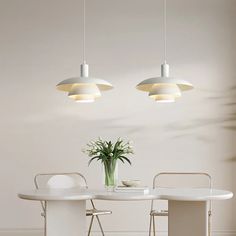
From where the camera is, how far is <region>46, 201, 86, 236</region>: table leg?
4.22 meters

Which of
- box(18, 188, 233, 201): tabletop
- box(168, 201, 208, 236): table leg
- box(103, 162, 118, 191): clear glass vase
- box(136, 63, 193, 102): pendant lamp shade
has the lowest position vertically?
box(168, 201, 208, 236): table leg

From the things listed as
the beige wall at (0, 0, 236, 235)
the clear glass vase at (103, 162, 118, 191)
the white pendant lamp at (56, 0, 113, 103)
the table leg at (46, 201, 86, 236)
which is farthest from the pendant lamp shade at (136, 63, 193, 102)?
the beige wall at (0, 0, 236, 235)

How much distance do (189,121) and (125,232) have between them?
1.49 metres

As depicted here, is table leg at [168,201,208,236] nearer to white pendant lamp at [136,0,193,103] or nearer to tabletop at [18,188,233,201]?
tabletop at [18,188,233,201]

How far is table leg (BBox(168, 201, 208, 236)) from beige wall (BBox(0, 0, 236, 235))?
1.89 meters

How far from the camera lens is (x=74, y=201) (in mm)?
4305

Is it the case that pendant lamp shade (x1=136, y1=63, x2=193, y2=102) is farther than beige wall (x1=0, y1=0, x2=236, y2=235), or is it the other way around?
beige wall (x1=0, y1=0, x2=236, y2=235)

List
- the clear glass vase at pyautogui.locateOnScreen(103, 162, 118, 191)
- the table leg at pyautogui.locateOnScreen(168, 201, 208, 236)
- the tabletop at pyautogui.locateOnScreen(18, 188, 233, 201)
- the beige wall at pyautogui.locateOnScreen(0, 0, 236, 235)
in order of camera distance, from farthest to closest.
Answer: the beige wall at pyautogui.locateOnScreen(0, 0, 236, 235) < the clear glass vase at pyautogui.locateOnScreen(103, 162, 118, 191) < the table leg at pyautogui.locateOnScreen(168, 201, 208, 236) < the tabletop at pyautogui.locateOnScreen(18, 188, 233, 201)

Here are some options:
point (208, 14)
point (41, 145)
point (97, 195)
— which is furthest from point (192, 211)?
point (208, 14)

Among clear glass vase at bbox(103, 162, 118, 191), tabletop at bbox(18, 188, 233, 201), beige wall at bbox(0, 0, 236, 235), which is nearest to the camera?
tabletop at bbox(18, 188, 233, 201)

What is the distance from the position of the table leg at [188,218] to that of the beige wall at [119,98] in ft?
6.21

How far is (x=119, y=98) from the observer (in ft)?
20.6

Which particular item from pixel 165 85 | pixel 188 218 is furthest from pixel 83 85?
pixel 188 218

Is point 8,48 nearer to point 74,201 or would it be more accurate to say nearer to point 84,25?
point 84,25
